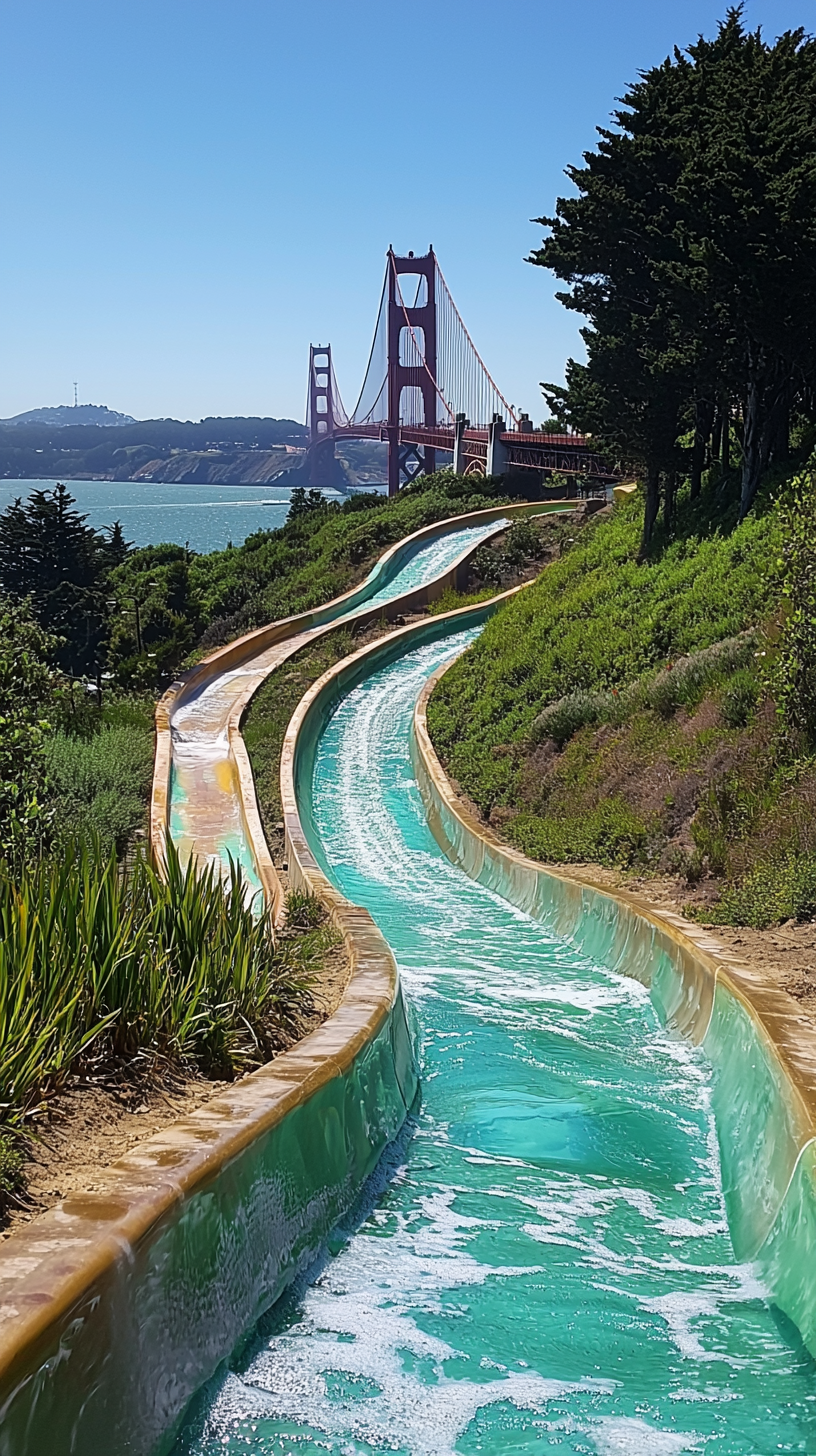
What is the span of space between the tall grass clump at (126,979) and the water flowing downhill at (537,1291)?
1.01 m

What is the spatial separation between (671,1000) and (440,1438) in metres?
5.37

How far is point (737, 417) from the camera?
80.0 feet

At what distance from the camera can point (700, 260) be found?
19141 millimetres

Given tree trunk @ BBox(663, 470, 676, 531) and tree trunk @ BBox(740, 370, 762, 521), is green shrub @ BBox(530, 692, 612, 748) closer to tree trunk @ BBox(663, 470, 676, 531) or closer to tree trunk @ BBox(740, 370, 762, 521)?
tree trunk @ BBox(740, 370, 762, 521)

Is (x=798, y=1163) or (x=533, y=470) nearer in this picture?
(x=798, y=1163)

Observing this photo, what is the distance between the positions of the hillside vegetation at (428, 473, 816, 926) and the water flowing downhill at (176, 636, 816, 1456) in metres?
2.54

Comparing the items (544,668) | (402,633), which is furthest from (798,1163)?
(402,633)

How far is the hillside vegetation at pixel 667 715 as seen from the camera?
11133mm

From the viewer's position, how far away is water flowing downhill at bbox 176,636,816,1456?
388cm

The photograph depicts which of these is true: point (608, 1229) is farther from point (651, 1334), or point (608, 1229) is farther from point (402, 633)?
point (402, 633)

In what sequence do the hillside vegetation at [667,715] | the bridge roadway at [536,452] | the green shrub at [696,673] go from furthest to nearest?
the bridge roadway at [536,452] → the green shrub at [696,673] → the hillside vegetation at [667,715]

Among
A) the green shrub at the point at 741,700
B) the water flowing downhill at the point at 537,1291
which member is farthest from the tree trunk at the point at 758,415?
the water flowing downhill at the point at 537,1291

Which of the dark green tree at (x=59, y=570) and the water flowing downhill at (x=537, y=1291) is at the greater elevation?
the dark green tree at (x=59, y=570)

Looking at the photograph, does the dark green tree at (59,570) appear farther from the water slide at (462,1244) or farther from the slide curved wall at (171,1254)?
the slide curved wall at (171,1254)
